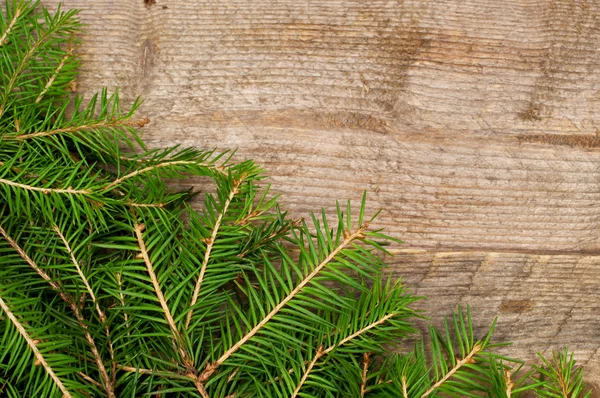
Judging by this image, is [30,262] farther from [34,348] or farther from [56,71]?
[56,71]

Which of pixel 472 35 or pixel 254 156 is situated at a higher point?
pixel 472 35

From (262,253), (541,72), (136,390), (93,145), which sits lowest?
(136,390)

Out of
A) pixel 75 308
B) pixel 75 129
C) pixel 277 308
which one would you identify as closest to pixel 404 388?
pixel 277 308

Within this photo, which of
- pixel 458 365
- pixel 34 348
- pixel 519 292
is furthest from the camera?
pixel 519 292

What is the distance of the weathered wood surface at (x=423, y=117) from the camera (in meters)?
0.87

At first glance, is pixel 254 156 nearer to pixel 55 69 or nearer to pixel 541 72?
pixel 55 69

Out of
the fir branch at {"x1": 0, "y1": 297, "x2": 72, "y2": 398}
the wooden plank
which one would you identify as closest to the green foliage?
the fir branch at {"x1": 0, "y1": 297, "x2": 72, "y2": 398}

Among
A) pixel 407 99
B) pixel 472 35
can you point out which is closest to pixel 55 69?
pixel 407 99

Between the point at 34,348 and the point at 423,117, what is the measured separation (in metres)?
0.62

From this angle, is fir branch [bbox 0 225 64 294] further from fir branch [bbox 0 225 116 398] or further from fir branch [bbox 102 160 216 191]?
fir branch [bbox 102 160 216 191]

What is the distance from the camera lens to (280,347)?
69 centimetres

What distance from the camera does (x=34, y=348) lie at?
62cm

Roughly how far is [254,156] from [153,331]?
1.00 feet

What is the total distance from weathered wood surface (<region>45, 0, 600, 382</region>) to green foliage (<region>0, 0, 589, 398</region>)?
0.14 meters
